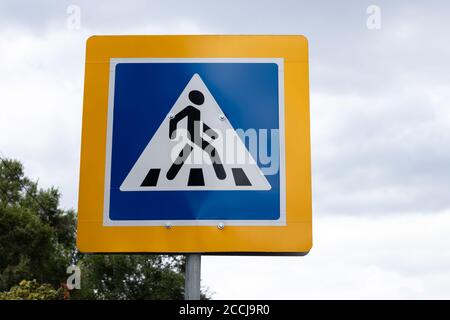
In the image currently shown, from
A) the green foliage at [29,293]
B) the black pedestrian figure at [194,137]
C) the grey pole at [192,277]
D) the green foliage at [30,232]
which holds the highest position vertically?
the green foliage at [30,232]

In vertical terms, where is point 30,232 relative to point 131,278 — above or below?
above

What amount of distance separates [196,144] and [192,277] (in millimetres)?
722

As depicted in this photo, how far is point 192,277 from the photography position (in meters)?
3.06

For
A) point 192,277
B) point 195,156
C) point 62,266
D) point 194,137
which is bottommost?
point 192,277

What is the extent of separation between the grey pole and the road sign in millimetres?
52

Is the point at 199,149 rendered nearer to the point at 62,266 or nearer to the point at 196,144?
the point at 196,144

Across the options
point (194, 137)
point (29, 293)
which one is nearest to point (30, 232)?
point (29, 293)

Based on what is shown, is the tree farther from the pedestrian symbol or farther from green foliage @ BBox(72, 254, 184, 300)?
the pedestrian symbol

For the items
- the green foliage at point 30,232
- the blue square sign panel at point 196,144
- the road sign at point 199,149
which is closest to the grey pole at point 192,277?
the road sign at point 199,149

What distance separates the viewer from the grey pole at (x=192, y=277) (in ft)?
9.90

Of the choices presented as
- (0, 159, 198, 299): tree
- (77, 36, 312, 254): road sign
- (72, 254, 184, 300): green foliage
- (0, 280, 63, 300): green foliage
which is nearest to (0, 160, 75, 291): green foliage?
(0, 159, 198, 299): tree

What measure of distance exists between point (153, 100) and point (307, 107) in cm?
87

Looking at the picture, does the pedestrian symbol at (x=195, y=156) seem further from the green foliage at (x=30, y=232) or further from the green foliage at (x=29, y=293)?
the green foliage at (x=30, y=232)

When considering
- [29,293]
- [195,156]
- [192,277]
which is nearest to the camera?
[192,277]
